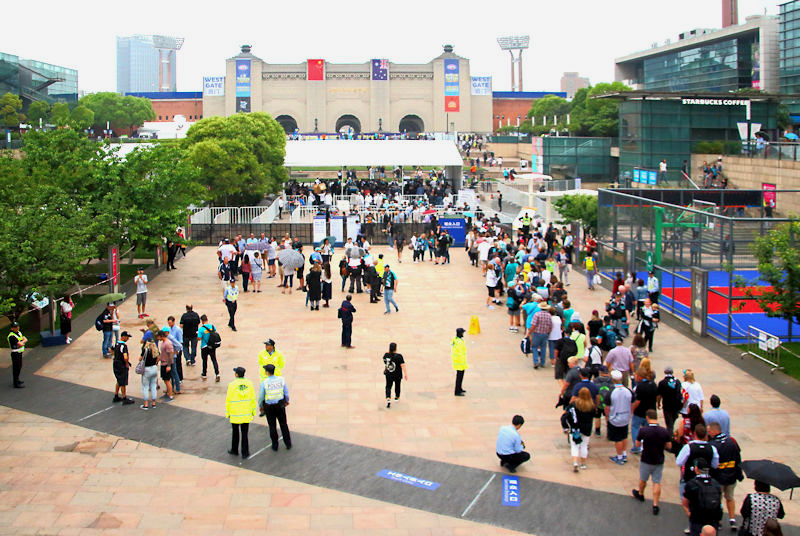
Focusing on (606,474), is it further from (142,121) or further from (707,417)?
(142,121)

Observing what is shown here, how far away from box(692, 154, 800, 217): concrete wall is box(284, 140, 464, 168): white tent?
46.9 ft

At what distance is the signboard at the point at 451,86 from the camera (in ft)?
319

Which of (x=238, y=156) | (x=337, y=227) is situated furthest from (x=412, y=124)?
(x=337, y=227)

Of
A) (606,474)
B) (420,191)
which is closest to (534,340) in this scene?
(606,474)

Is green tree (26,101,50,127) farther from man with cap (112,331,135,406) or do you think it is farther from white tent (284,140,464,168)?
man with cap (112,331,135,406)

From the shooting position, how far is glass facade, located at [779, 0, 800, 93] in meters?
63.2

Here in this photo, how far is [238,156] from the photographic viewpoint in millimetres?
38375

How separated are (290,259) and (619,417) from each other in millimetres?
14547

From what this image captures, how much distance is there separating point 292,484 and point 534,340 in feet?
22.5

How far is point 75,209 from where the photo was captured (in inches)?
877

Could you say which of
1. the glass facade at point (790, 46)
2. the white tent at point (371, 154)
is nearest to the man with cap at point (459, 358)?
the white tent at point (371, 154)

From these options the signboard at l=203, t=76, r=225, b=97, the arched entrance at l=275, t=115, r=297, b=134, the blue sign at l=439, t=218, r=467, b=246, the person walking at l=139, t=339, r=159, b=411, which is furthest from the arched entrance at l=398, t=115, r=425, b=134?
the person walking at l=139, t=339, r=159, b=411

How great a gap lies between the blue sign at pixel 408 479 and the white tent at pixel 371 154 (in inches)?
1359

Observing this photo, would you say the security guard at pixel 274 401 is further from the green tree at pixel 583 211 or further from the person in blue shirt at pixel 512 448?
the green tree at pixel 583 211
